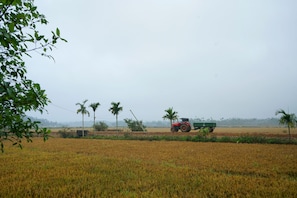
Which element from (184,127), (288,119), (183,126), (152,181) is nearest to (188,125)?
(184,127)

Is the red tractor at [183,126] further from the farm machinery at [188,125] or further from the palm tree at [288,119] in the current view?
the palm tree at [288,119]

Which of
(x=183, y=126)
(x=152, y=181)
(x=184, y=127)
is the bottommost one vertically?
(x=152, y=181)

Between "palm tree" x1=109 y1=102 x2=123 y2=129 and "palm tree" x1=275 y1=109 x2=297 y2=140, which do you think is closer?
"palm tree" x1=275 y1=109 x2=297 y2=140

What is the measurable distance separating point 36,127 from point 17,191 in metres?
6.25

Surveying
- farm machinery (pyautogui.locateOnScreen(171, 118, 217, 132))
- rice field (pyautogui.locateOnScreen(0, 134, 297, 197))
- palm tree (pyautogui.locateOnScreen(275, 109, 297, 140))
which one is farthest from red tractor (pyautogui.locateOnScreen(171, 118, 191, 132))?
rice field (pyautogui.locateOnScreen(0, 134, 297, 197))

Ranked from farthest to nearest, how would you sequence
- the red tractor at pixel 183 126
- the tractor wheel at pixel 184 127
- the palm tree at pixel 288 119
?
the red tractor at pixel 183 126, the tractor wheel at pixel 184 127, the palm tree at pixel 288 119

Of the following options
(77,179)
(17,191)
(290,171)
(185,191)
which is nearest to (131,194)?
(185,191)

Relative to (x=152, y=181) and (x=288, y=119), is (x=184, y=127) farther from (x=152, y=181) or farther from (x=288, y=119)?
(x=152, y=181)

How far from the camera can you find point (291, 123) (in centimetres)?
2517

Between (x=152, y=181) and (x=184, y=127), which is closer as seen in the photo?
(x=152, y=181)

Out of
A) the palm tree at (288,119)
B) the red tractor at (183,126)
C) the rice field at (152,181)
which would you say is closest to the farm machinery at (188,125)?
the red tractor at (183,126)

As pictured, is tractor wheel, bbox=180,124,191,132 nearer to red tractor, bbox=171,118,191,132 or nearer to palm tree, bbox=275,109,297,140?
red tractor, bbox=171,118,191,132

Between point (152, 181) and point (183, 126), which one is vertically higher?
point (183, 126)

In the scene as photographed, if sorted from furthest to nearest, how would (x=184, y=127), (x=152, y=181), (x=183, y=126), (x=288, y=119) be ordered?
(x=183, y=126) → (x=184, y=127) → (x=288, y=119) → (x=152, y=181)
